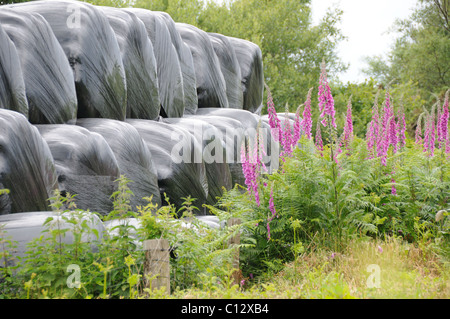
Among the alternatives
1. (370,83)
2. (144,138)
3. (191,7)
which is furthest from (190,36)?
(191,7)

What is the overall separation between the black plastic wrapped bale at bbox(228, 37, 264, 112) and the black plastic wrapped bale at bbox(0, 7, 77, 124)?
9.70 metres

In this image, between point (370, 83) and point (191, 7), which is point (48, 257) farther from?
point (191, 7)

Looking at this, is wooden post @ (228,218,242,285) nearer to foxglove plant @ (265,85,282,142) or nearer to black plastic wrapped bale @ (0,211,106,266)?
black plastic wrapped bale @ (0,211,106,266)

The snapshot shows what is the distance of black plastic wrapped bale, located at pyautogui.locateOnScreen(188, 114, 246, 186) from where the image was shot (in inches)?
400

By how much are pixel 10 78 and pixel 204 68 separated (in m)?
7.65

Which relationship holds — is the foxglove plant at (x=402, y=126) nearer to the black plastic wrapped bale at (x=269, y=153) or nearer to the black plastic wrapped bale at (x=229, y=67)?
the black plastic wrapped bale at (x=269, y=153)

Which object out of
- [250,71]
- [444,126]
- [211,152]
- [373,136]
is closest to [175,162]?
[211,152]

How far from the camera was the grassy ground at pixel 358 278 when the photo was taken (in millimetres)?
3855

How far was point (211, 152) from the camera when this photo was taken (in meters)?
9.20

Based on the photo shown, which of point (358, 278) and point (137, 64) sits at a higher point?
point (137, 64)

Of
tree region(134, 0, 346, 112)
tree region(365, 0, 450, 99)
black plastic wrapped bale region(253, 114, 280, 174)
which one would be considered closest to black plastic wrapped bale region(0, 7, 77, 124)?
black plastic wrapped bale region(253, 114, 280, 174)

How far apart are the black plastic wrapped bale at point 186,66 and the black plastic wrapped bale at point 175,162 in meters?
3.55

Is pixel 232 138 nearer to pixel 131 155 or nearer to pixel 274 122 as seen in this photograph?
pixel 131 155
